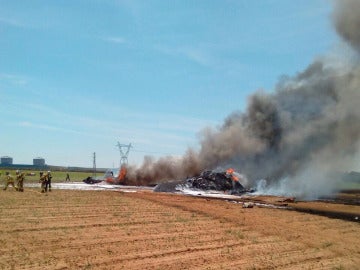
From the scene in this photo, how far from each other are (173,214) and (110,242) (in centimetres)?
859

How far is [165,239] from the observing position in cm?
1655

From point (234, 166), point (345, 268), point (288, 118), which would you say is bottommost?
point (345, 268)

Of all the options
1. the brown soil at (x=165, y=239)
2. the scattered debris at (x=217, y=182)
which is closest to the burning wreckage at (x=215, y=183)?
the scattered debris at (x=217, y=182)

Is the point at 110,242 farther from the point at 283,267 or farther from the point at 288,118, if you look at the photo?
the point at 288,118

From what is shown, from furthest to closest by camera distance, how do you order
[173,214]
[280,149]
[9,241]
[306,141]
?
[280,149] < [306,141] < [173,214] < [9,241]

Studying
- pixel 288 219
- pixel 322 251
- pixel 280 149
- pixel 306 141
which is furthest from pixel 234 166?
pixel 322 251

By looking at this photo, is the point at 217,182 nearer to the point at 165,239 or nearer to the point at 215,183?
the point at 215,183

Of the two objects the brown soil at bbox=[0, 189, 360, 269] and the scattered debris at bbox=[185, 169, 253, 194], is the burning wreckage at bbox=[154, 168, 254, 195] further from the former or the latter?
the brown soil at bbox=[0, 189, 360, 269]

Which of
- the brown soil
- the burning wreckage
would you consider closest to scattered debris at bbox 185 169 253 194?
the burning wreckage

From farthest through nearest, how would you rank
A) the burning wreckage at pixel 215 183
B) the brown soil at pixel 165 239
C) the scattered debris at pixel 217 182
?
the scattered debris at pixel 217 182
the burning wreckage at pixel 215 183
the brown soil at pixel 165 239

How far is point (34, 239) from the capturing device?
50.6ft

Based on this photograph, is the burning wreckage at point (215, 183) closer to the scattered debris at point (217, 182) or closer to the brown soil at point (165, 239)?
the scattered debris at point (217, 182)

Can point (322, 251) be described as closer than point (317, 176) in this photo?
Yes

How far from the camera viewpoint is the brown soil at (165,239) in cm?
1322
